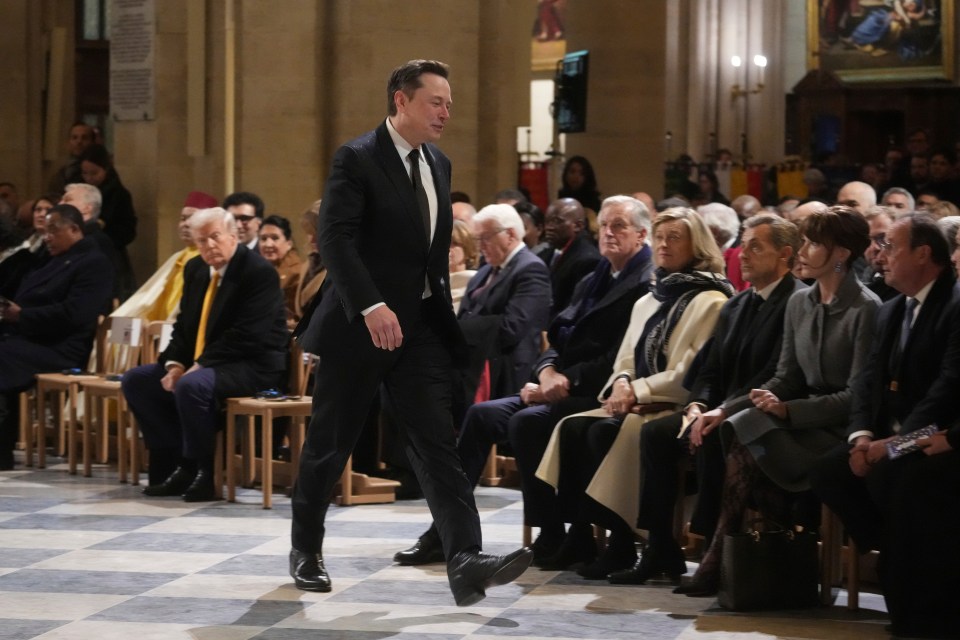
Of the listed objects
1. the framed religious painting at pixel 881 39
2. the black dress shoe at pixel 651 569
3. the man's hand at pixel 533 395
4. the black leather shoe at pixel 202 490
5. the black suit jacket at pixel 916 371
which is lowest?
the black dress shoe at pixel 651 569

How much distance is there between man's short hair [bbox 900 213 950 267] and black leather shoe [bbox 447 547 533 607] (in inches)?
68.5

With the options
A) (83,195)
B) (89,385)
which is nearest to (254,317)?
(89,385)

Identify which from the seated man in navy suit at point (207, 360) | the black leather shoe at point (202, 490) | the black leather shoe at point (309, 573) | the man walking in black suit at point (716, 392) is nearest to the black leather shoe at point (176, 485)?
the seated man in navy suit at point (207, 360)

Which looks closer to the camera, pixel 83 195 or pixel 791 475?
pixel 791 475

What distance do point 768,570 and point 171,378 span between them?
3.87 meters

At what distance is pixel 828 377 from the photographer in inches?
251

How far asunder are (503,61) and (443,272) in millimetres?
6728

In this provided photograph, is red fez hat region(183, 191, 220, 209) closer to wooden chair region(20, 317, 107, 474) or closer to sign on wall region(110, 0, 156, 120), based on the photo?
wooden chair region(20, 317, 107, 474)

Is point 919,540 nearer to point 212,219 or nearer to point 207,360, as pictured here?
point 207,360

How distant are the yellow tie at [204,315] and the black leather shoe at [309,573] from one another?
283 cm

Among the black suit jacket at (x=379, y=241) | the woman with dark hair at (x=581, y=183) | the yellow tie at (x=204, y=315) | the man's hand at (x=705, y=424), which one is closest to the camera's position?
the black suit jacket at (x=379, y=241)

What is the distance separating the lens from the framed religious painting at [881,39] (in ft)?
96.6

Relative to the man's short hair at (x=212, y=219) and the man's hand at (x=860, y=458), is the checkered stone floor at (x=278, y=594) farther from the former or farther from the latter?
the man's short hair at (x=212, y=219)

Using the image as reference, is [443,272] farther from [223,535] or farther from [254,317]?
[254,317]
